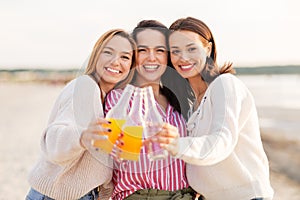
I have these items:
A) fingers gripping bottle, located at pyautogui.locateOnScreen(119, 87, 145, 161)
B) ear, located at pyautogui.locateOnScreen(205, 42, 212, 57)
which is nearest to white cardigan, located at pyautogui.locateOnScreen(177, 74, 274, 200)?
ear, located at pyautogui.locateOnScreen(205, 42, 212, 57)

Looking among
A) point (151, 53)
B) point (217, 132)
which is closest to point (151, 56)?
point (151, 53)

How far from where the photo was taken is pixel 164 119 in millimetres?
2174

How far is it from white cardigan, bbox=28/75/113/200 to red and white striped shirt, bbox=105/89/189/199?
0.05 meters

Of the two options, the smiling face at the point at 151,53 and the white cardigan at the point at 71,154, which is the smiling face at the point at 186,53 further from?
the white cardigan at the point at 71,154

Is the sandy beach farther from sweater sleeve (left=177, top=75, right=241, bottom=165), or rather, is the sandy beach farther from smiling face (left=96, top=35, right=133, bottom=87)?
smiling face (left=96, top=35, right=133, bottom=87)

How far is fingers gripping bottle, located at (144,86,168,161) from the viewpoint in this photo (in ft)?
6.30

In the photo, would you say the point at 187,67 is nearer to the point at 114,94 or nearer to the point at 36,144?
the point at 114,94

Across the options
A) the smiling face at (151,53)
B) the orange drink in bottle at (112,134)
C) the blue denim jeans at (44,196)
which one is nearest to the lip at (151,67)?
the smiling face at (151,53)

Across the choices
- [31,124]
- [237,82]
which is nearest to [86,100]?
[237,82]

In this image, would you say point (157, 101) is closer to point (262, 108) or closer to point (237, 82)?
point (237, 82)

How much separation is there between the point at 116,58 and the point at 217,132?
1.39 ft

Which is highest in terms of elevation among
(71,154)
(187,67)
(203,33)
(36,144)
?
(203,33)

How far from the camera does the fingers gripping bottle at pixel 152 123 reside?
1.92m

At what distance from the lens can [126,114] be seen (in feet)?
6.51
